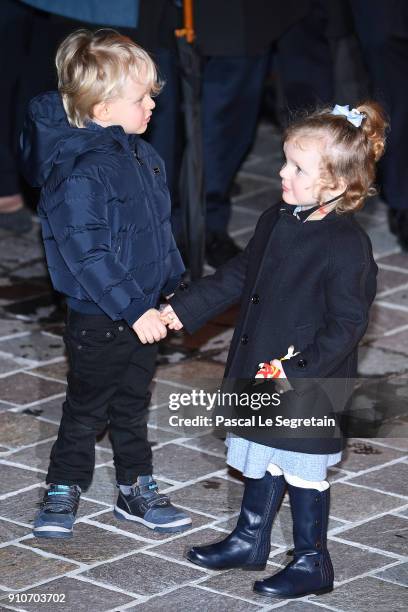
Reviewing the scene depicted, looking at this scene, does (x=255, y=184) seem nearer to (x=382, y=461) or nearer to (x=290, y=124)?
(x=382, y=461)

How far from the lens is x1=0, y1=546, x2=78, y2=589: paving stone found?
4.10 meters

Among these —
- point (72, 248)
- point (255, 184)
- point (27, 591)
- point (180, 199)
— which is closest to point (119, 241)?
point (72, 248)

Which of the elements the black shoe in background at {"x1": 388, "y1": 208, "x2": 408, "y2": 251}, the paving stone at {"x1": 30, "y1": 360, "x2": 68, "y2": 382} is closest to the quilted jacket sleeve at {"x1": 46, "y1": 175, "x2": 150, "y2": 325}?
the paving stone at {"x1": 30, "y1": 360, "x2": 68, "y2": 382}

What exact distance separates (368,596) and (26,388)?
6.88 ft

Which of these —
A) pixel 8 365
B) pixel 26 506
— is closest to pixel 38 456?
pixel 26 506

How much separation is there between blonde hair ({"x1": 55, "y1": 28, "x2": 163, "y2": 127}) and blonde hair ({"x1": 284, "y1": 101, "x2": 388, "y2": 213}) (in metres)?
0.58

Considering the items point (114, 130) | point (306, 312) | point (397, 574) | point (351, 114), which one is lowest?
point (397, 574)

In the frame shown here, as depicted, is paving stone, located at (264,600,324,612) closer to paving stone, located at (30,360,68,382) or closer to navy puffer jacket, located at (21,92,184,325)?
navy puffer jacket, located at (21,92,184,325)

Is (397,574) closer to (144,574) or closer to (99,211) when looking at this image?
(144,574)

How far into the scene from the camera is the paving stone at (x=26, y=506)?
4.55 m

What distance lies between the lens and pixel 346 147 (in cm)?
388

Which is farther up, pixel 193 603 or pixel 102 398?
pixel 102 398

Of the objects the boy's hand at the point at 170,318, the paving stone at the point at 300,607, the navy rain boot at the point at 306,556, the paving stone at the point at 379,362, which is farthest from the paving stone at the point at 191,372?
the paving stone at the point at 300,607

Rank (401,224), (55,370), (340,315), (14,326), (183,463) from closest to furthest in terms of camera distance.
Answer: (340,315), (183,463), (55,370), (14,326), (401,224)
